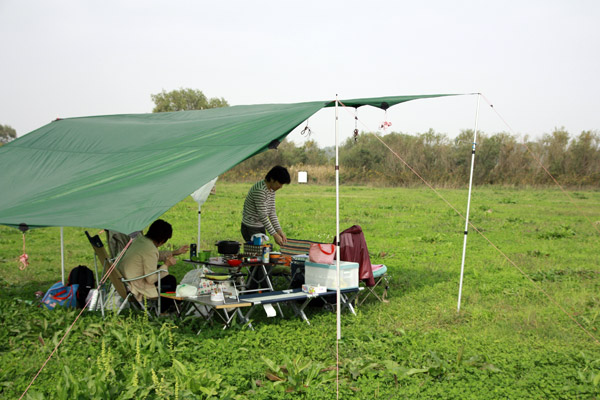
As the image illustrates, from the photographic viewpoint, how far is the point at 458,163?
2458 centimetres

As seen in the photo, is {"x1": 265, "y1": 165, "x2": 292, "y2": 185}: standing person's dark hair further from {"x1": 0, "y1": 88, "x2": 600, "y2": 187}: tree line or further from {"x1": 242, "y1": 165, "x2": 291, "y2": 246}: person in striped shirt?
{"x1": 0, "y1": 88, "x2": 600, "y2": 187}: tree line

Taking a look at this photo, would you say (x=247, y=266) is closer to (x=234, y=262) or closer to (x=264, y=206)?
(x=234, y=262)

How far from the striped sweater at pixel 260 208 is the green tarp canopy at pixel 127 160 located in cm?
90

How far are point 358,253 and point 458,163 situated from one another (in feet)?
66.5

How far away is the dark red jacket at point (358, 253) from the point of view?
5559mm

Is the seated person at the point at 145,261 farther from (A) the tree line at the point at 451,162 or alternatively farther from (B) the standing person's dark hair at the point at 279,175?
(A) the tree line at the point at 451,162

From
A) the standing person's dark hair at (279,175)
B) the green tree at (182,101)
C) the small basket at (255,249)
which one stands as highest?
the green tree at (182,101)

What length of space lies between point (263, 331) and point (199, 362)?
805mm

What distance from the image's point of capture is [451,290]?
20.9 ft

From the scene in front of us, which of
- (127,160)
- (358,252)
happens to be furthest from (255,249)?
(127,160)

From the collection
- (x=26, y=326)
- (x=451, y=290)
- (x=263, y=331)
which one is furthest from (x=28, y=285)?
(x=451, y=290)

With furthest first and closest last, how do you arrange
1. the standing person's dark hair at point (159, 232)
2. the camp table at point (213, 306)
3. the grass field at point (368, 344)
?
the standing person's dark hair at point (159, 232) → the camp table at point (213, 306) → the grass field at point (368, 344)

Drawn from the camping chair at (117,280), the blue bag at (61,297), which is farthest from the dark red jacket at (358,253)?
the blue bag at (61,297)

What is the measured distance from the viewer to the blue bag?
207 inches
